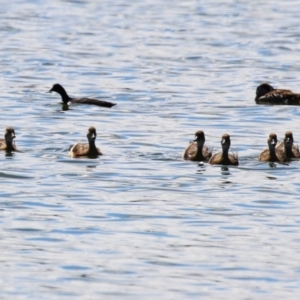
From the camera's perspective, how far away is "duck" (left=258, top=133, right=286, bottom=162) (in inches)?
906

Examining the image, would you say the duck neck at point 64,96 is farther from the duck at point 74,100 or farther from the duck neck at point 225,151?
the duck neck at point 225,151

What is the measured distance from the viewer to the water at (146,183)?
1534 centimetres

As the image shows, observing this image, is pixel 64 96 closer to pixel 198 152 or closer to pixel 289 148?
pixel 198 152

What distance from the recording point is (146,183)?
2114 cm

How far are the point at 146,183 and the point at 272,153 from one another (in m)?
2.90

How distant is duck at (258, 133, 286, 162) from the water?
26 centimetres

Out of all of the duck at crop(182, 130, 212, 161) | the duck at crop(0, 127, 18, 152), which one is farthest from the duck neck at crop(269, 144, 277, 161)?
the duck at crop(0, 127, 18, 152)

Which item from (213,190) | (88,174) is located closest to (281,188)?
(213,190)

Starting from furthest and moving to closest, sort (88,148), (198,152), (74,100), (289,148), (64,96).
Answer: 1. (64,96)
2. (74,100)
3. (289,148)
4. (88,148)
5. (198,152)

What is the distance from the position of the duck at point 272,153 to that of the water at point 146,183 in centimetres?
26

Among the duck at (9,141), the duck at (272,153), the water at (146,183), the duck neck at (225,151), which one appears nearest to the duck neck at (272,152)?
the duck at (272,153)

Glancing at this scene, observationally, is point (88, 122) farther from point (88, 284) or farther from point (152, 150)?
point (88, 284)

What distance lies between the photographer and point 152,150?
80.4ft

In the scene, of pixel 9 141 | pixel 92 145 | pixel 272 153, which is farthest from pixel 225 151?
pixel 9 141
